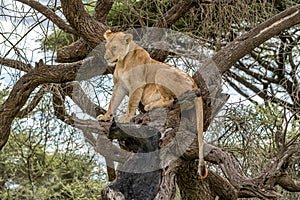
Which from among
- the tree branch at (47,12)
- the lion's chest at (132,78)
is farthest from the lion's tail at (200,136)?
the tree branch at (47,12)

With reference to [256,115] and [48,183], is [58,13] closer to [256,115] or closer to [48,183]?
[256,115]

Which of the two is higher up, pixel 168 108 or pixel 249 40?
pixel 249 40

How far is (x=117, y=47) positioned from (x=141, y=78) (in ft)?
0.51

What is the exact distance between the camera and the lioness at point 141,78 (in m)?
2.39

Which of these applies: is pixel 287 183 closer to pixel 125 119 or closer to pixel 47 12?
pixel 125 119

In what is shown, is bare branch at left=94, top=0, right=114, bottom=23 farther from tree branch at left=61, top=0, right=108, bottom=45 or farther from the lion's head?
the lion's head

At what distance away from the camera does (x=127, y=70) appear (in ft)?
7.86

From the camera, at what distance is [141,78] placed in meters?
2.40

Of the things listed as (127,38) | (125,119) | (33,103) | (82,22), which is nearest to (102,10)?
(82,22)

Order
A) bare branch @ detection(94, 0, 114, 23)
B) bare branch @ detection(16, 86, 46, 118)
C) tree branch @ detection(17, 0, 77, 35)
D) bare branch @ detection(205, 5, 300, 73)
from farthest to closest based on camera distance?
1. bare branch @ detection(16, 86, 46, 118)
2. bare branch @ detection(94, 0, 114, 23)
3. tree branch @ detection(17, 0, 77, 35)
4. bare branch @ detection(205, 5, 300, 73)

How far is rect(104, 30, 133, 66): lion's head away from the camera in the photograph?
94.2 inches

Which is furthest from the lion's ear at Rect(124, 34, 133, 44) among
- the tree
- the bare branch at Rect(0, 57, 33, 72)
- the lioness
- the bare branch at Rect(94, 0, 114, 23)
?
the bare branch at Rect(94, 0, 114, 23)

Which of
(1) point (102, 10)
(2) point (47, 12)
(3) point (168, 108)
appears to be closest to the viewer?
(3) point (168, 108)

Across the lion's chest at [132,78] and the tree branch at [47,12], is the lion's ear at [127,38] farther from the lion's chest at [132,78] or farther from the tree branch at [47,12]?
the tree branch at [47,12]
